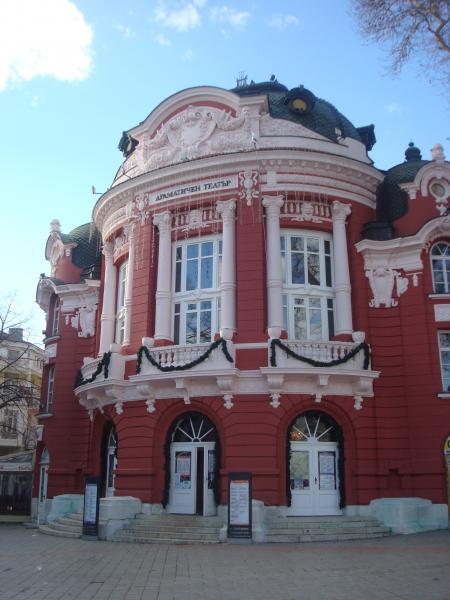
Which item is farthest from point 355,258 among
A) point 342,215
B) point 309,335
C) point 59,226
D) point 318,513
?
point 59,226

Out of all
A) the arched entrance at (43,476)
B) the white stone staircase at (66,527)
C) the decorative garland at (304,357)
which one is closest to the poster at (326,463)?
the decorative garland at (304,357)

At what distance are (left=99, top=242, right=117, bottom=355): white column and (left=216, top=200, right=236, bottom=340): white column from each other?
18.0 ft

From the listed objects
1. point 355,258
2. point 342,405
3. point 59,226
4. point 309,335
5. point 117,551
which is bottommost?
point 117,551

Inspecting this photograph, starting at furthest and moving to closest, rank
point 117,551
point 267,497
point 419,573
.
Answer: point 267,497 → point 117,551 → point 419,573

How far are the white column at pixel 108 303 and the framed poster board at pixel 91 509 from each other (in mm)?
6007

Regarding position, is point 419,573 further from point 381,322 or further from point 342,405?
point 381,322

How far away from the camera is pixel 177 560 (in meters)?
13.8

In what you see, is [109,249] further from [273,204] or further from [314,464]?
[314,464]

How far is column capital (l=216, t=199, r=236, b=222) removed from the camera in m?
21.5

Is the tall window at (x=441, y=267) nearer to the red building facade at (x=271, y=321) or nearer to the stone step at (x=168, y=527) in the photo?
the red building facade at (x=271, y=321)

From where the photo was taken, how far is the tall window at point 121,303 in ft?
79.0

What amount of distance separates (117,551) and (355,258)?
40.7 ft

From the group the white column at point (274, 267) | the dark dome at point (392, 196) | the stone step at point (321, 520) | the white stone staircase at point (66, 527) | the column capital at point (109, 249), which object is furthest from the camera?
the column capital at point (109, 249)

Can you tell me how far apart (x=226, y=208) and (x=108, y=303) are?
641cm
